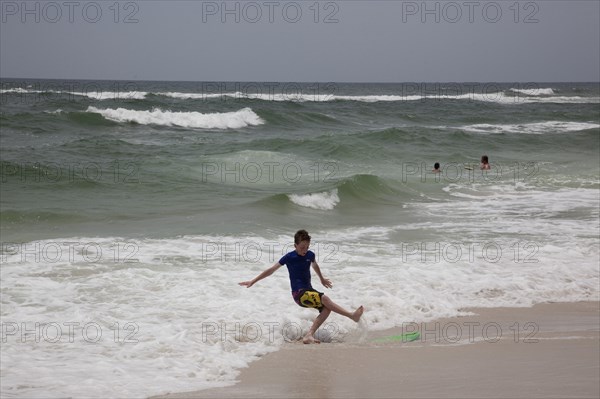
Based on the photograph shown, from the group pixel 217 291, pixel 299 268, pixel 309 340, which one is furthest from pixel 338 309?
pixel 217 291

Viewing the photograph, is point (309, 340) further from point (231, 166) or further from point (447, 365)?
point (231, 166)

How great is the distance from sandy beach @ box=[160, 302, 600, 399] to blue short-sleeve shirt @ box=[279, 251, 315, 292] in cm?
60

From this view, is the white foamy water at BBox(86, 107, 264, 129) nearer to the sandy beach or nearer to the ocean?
the ocean

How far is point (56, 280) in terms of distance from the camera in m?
8.98

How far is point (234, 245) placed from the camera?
37.0 feet

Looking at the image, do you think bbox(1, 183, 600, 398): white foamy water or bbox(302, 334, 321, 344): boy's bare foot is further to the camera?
bbox(302, 334, 321, 344): boy's bare foot

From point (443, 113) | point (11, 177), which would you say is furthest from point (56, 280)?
point (443, 113)

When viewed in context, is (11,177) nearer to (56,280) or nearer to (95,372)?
(56,280)

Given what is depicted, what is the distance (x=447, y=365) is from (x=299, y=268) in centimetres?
169

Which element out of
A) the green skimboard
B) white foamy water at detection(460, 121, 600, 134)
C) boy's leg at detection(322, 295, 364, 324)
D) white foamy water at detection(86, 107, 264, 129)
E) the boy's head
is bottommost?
the green skimboard

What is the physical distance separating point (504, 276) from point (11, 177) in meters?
12.2

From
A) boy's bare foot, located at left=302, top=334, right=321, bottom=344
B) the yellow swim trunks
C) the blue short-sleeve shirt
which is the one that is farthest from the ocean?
the blue short-sleeve shirt

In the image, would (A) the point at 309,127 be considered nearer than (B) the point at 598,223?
No

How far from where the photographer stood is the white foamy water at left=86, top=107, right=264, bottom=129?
3422 cm
